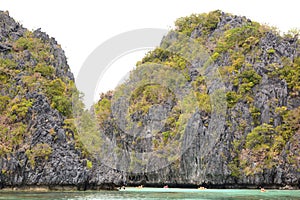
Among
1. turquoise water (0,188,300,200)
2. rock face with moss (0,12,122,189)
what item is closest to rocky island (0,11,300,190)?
rock face with moss (0,12,122,189)

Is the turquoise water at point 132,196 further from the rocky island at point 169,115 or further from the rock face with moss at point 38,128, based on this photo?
the rocky island at point 169,115

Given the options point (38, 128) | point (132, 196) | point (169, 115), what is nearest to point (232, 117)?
point (169, 115)

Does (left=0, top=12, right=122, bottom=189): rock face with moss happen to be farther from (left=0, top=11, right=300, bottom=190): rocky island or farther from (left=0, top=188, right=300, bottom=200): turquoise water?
(left=0, top=188, right=300, bottom=200): turquoise water

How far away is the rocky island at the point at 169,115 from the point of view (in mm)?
31422

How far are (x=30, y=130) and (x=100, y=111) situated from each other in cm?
1396

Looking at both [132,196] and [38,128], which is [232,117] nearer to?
[38,128]

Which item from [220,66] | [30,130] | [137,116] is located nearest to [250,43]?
[220,66]

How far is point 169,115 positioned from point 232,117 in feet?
21.2

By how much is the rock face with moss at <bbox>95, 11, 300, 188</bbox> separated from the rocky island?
0.09 m

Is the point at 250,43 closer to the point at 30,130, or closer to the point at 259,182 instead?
the point at 259,182

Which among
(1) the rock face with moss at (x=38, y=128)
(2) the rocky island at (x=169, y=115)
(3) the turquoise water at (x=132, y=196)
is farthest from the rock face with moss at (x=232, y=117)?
(3) the turquoise water at (x=132, y=196)

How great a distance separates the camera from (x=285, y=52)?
43156 millimetres

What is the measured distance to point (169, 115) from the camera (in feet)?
148

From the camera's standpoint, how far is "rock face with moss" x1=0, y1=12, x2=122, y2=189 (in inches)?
1184
